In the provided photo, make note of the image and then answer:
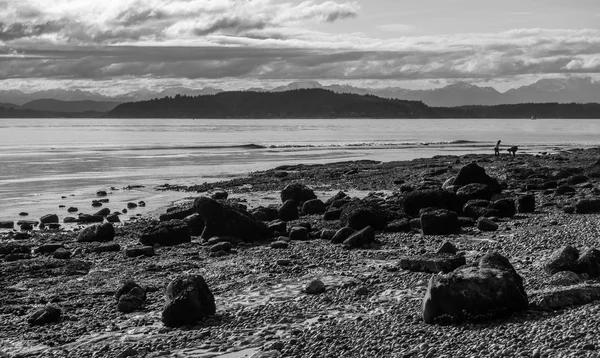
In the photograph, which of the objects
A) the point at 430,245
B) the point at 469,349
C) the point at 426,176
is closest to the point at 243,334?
the point at 469,349

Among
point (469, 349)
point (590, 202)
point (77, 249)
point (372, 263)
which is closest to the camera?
point (469, 349)

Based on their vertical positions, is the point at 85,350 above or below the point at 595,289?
below

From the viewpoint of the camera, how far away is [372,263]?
54.1 ft

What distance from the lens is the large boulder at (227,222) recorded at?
67.6 feet

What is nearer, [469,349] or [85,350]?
[469,349]

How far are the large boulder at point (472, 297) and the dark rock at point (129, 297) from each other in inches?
216

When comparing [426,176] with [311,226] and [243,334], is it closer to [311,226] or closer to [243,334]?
[311,226]

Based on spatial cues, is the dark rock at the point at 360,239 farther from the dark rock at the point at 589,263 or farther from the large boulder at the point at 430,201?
the dark rock at the point at 589,263

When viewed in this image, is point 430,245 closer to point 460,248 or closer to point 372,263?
point 460,248

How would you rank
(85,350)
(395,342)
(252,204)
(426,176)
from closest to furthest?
1. (395,342)
2. (85,350)
3. (252,204)
4. (426,176)

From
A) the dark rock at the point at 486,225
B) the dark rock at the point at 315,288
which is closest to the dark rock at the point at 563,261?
the dark rock at the point at 315,288

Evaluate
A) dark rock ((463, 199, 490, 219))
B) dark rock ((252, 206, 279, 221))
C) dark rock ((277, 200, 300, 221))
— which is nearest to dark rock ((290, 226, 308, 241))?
dark rock ((252, 206, 279, 221))

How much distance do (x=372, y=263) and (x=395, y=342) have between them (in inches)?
223

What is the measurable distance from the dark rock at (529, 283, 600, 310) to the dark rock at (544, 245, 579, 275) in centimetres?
188
